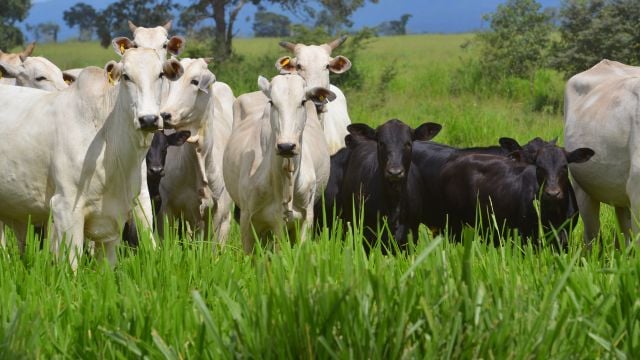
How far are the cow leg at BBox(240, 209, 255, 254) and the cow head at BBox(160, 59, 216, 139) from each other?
140 cm

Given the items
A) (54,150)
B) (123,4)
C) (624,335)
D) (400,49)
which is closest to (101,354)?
(624,335)

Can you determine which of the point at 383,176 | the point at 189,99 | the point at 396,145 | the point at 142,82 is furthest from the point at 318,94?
the point at 189,99

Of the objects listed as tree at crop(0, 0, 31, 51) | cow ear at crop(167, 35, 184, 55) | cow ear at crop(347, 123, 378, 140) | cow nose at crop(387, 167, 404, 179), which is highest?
cow ear at crop(167, 35, 184, 55)

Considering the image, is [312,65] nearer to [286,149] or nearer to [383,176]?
[383,176]

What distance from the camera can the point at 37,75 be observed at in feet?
30.2

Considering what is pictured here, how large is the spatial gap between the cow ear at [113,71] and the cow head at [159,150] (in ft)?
5.39

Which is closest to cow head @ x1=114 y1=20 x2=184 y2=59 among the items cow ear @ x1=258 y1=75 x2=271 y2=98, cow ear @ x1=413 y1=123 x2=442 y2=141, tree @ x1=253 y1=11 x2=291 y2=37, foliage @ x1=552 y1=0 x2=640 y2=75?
cow ear @ x1=258 y1=75 x2=271 y2=98

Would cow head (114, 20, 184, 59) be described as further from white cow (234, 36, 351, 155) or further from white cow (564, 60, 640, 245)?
white cow (564, 60, 640, 245)

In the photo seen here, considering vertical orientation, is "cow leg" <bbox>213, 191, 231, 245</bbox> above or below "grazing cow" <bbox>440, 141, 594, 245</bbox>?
below

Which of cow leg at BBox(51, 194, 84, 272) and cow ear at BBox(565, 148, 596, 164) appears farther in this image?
cow ear at BBox(565, 148, 596, 164)

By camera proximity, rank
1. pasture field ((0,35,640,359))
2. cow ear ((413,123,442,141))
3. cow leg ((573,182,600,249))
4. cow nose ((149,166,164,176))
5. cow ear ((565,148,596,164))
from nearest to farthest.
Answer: pasture field ((0,35,640,359)) < cow ear ((565,148,596,164)) < cow nose ((149,166,164,176)) < cow ear ((413,123,442,141)) < cow leg ((573,182,600,249))

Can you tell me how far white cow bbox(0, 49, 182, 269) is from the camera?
19.5 ft

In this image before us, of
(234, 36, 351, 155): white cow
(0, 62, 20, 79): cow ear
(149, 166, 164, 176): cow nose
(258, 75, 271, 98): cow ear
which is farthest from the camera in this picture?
(0, 62, 20, 79): cow ear

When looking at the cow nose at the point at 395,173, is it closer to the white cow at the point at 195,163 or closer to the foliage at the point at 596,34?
the white cow at the point at 195,163
